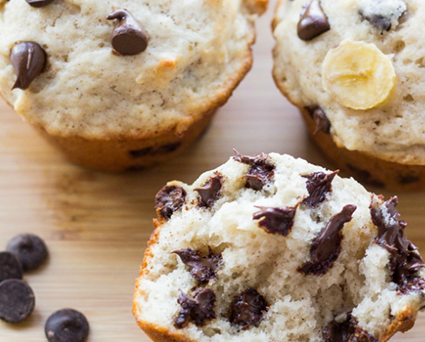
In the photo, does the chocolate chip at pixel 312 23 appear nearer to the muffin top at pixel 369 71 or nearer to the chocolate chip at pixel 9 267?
the muffin top at pixel 369 71

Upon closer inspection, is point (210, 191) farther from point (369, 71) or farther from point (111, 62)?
point (369, 71)

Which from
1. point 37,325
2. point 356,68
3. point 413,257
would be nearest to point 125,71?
point 356,68

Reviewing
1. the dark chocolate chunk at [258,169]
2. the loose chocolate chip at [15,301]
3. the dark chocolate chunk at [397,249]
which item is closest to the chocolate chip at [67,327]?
the loose chocolate chip at [15,301]

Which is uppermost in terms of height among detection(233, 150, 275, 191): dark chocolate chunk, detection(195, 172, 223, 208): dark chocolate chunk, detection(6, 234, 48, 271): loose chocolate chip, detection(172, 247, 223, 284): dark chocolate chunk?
detection(233, 150, 275, 191): dark chocolate chunk

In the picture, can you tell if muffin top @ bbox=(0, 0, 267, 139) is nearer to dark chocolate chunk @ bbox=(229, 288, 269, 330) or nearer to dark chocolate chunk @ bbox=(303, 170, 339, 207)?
dark chocolate chunk @ bbox=(303, 170, 339, 207)

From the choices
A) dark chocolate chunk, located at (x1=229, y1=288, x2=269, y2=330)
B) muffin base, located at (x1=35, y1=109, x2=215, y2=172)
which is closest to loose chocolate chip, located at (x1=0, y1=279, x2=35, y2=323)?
muffin base, located at (x1=35, y1=109, x2=215, y2=172)

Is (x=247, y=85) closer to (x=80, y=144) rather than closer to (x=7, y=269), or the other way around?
(x=80, y=144)
